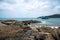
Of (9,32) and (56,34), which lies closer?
(9,32)

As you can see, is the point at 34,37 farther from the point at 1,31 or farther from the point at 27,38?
the point at 1,31

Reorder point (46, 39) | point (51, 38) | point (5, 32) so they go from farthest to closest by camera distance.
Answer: point (51, 38)
point (46, 39)
point (5, 32)

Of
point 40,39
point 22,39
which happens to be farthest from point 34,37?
point 22,39

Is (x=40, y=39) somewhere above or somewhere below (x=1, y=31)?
below

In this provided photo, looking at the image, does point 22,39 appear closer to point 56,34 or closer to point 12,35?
point 12,35

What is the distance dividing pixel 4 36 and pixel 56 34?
425 cm

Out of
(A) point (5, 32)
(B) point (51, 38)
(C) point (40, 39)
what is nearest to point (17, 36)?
(A) point (5, 32)

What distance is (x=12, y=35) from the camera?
8297 millimetres

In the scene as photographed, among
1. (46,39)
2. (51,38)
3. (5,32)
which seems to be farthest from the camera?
(51,38)

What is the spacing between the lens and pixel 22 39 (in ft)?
26.4

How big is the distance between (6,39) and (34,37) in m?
2.00

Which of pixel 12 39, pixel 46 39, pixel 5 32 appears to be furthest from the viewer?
pixel 46 39

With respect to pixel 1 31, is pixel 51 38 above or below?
below

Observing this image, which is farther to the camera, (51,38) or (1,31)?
(51,38)
